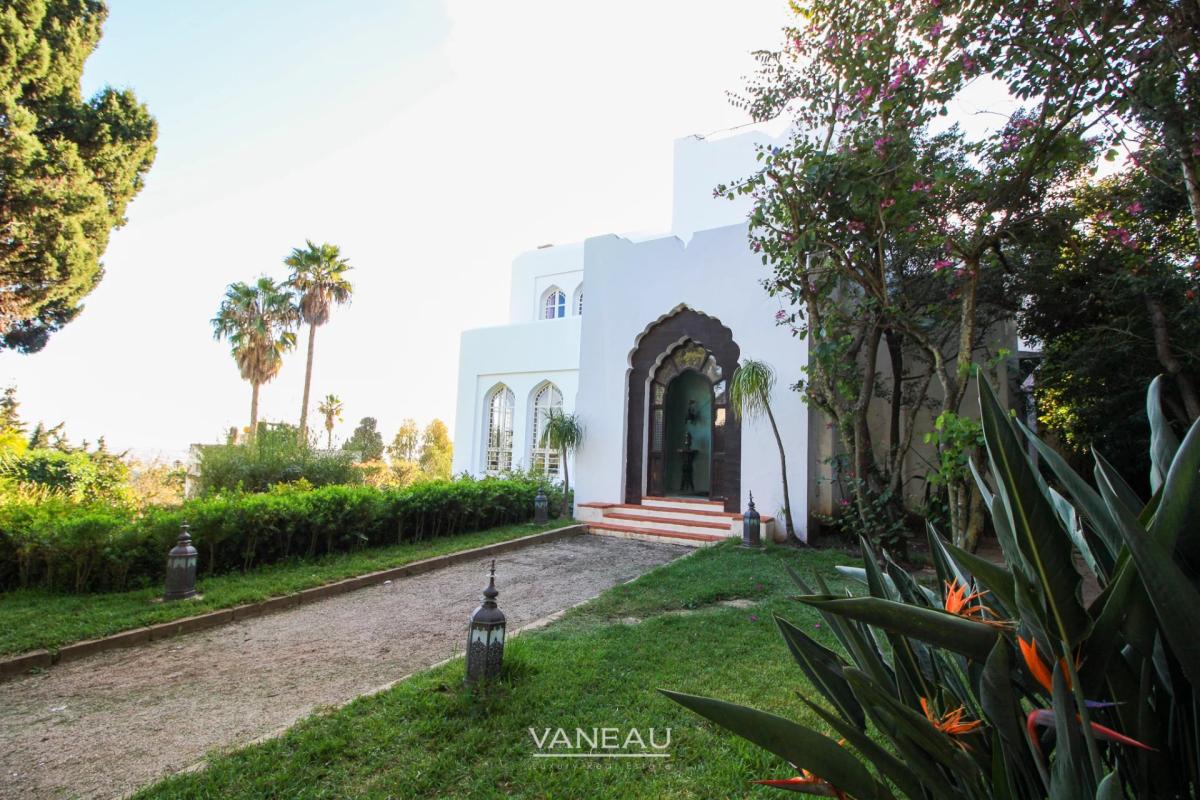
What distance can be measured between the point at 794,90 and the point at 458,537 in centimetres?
766

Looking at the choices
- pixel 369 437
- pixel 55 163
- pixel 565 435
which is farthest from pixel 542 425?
pixel 369 437

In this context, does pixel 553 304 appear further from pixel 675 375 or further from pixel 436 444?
pixel 436 444

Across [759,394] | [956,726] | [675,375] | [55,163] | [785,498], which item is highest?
[55,163]

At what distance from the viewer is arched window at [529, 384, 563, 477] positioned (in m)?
13.3

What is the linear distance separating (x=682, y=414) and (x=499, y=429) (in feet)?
16.9

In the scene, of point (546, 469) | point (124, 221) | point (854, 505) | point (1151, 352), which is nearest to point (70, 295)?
point (124, 221)

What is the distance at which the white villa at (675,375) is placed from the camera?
9422 millimetres

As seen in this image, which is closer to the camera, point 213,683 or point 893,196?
point 213,683

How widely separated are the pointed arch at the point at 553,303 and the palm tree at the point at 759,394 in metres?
9.10

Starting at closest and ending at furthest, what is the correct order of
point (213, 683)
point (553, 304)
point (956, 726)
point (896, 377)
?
1. point (956, 726)
2. point (213, 683)
3. point (896, 377)
4. point (553, 304)

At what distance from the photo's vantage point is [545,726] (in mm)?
2895

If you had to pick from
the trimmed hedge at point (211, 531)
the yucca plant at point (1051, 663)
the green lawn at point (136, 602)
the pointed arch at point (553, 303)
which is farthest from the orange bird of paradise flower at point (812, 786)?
the pointed arch at point (553, 303)

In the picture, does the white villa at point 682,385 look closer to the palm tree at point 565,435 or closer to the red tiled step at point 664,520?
Result: the red tiled step at point 664,520

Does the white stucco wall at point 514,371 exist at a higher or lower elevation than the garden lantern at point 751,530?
higher
